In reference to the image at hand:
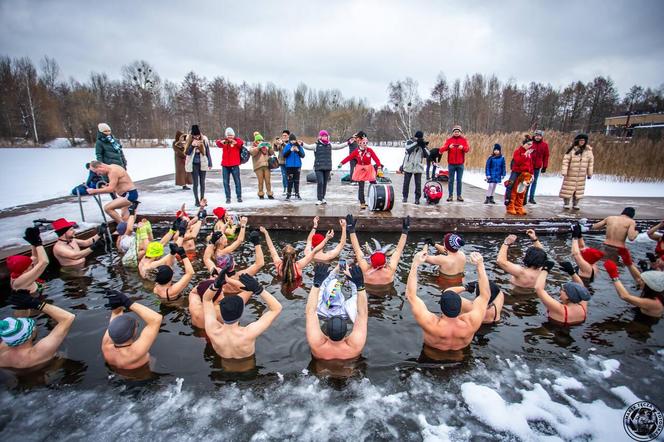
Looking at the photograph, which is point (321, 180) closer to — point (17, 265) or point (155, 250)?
point (155, 250)

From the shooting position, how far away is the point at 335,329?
3096mm

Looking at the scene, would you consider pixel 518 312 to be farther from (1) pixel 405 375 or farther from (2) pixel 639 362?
(1) pixel 405 375

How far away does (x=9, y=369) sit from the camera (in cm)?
321

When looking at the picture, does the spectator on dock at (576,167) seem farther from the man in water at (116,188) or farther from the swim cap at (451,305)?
the man in water at (116,188)

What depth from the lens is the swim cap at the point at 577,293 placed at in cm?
387

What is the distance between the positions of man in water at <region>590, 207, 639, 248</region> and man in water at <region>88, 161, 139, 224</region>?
9.89 metres

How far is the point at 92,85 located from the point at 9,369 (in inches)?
2441

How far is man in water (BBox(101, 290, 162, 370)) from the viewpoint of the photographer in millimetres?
2938

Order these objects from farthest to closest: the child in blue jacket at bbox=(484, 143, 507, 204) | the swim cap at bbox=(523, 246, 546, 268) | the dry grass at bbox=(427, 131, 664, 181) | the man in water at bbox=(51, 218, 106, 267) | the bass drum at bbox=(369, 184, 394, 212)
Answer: the dry grass at bbox=(427, 131, 664, 181) < the child in blue jacket at bbox=(484, 143, 507, 204) < the bass drum at bbox=(369, 184, 394, 212) < the man in water at bbox=(51, 218, 106, 267) < the swim cap at bbox=(523, 246, 546, 268)

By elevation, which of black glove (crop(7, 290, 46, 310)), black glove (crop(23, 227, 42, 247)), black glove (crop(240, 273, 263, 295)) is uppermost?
black glove (crop(23, 227, 42, 247))

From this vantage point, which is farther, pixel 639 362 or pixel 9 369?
pixel 639 362

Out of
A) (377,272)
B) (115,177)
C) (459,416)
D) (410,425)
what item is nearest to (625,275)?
(377,272)

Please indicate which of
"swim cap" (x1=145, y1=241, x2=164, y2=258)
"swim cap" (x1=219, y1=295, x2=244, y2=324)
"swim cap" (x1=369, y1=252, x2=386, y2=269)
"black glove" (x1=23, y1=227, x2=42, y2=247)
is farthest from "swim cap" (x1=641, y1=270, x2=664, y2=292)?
"black glove" (x1=23, y1=227, x2=42, y2=247)
